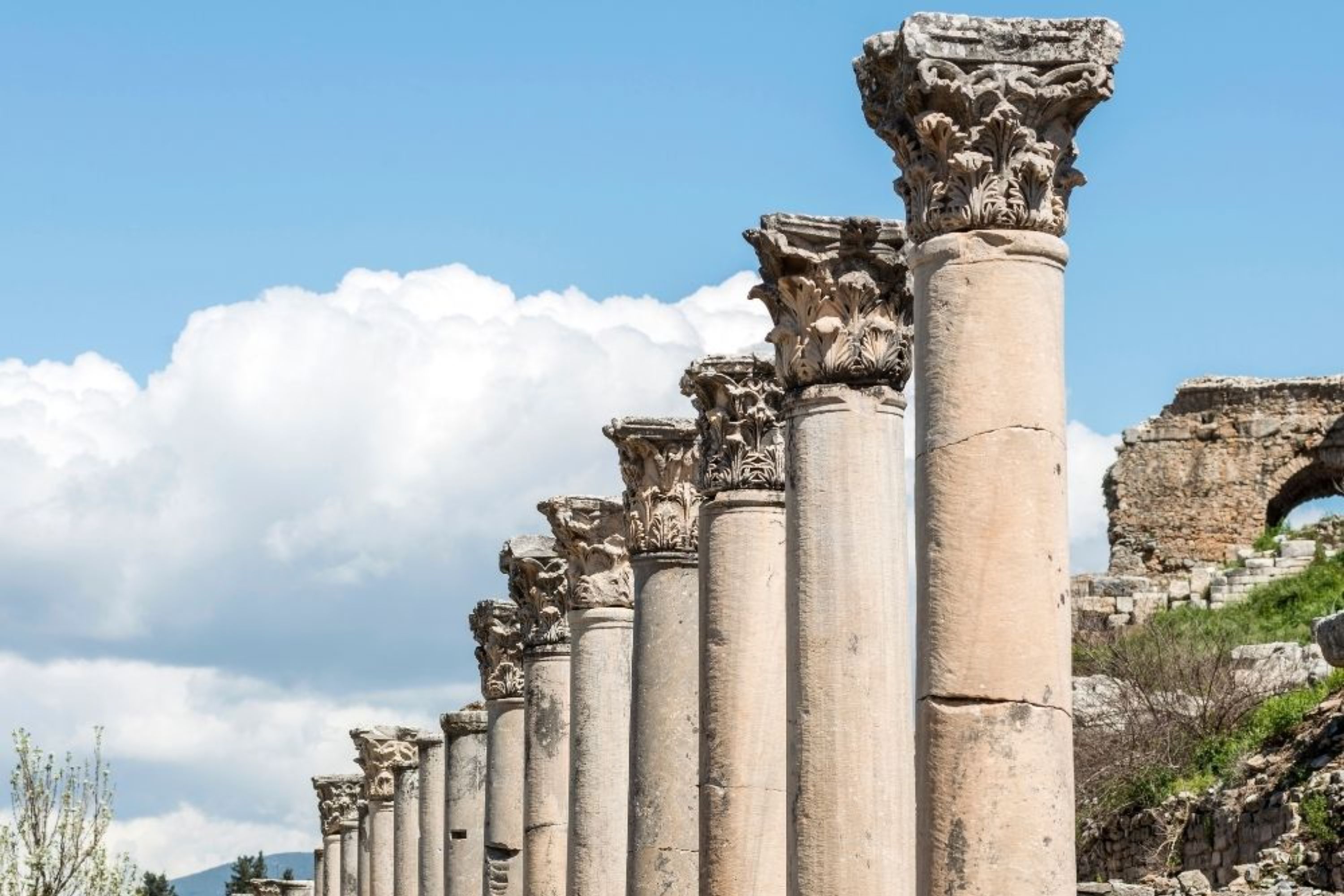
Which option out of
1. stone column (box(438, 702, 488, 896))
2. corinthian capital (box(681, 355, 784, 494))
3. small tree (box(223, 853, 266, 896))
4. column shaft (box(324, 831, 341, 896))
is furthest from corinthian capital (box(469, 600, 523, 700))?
small tree (box(223, 853, 266, 896))

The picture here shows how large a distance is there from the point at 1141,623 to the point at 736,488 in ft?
75.6

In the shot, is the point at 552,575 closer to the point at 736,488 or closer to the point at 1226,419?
the point at 736,488

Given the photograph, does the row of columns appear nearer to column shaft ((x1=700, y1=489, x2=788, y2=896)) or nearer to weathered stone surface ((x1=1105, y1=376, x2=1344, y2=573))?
column shaft ((x1=700, y1=489, x2=788, y2=896))

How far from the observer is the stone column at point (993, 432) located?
12.6 m

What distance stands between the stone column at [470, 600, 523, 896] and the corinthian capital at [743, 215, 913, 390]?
1274cm

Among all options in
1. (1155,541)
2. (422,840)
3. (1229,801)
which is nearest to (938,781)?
(1229,801)

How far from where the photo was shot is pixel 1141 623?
4075 centimetres

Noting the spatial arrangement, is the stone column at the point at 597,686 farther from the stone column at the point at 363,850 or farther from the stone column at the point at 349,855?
the stone column at the point at 349,855

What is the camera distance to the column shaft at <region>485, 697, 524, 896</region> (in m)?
28.9

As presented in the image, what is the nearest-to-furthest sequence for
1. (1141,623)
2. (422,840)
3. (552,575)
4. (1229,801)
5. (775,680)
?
(775,680), (1229,801), (552,575), (422,840), (1141,623)

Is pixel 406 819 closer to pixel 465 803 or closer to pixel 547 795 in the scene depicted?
pixel 465 803

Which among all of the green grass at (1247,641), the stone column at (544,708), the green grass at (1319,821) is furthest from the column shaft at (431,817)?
the green grass at (1319,821)

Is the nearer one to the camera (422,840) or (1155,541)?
(422,840)

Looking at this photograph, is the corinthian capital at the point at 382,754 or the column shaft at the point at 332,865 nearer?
the corinthian capital at the point at 382,754
